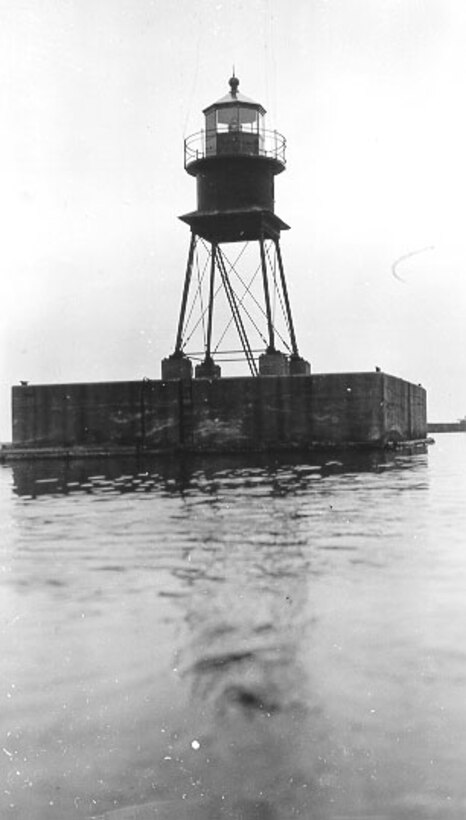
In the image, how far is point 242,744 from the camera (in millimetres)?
3414

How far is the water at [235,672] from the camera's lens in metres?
3.05

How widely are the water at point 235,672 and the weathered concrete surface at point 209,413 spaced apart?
1731cm

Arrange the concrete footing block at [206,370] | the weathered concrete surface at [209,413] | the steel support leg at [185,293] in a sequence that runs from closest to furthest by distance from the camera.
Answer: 1. the weathered concrete surface at [209,413]
2. the steel support leg at [185,293]
3. the concrete footing block at [206,370]

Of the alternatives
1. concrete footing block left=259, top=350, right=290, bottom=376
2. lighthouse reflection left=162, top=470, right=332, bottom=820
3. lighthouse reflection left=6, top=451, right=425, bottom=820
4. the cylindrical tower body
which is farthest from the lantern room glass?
lighthouse reflection left=162, top=470, right=332, bottom=820

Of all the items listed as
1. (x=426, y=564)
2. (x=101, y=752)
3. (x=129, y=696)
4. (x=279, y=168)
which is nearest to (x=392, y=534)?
(x=426, y=564)

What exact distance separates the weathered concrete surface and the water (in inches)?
681

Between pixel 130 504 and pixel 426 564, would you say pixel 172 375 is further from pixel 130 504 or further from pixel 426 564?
pixel 426 564

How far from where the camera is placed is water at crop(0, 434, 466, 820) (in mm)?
3047

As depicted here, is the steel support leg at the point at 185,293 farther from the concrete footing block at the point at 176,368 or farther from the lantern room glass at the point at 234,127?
the lantern room glass at the point at 234,127

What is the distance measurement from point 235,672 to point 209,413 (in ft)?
77.9

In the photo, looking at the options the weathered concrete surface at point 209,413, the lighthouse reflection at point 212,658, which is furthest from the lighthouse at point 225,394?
the lighthouse reflection at point 212,658

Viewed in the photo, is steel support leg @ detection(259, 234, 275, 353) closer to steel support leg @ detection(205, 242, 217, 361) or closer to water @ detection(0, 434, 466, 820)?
steel support leg @ detection(205, 242, 217, 361)

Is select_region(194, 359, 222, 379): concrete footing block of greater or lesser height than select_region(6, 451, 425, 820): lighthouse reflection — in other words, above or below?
above

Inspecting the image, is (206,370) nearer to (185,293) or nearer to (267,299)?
(185,293)
